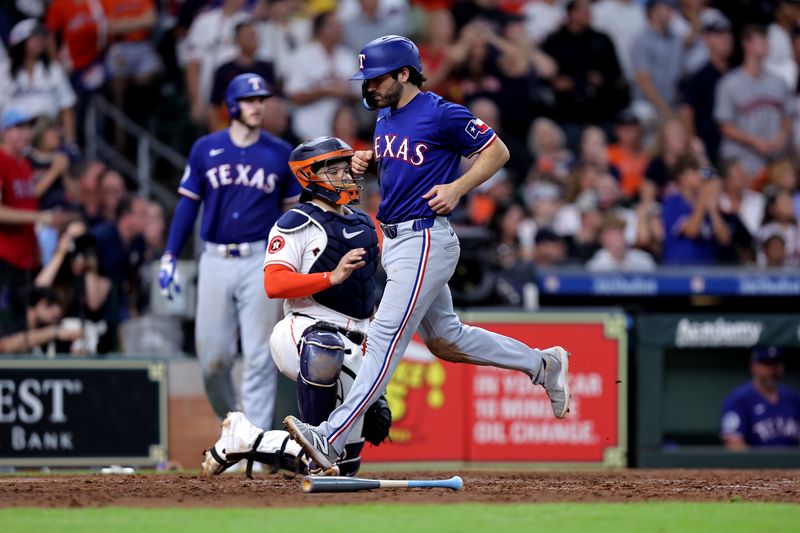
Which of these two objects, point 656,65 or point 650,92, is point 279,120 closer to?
point 650,92

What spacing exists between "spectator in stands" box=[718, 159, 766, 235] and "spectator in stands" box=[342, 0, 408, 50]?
345cm

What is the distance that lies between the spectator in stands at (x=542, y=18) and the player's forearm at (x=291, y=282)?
786cm

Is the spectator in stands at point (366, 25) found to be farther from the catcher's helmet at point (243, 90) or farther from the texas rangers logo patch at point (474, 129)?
the texas rangers logo patch at point (474, 129)

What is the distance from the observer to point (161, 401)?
31.5ft

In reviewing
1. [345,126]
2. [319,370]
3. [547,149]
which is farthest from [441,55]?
[319,370]

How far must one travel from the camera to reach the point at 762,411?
1050cm

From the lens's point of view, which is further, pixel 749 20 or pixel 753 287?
pixel 749 20

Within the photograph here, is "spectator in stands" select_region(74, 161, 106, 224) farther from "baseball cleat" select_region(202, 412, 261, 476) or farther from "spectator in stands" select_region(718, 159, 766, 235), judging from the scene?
"spectator in stands" select_region(718, 159, 766, 235)

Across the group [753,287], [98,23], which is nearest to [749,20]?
[753,287]

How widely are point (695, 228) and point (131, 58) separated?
529 cm

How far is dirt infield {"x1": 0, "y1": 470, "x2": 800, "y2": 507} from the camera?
5762mm

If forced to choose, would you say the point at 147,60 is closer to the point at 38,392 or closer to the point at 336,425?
the point at 38,392

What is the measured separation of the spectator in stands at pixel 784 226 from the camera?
39.6ft

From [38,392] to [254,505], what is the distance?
4.31 m
